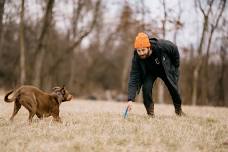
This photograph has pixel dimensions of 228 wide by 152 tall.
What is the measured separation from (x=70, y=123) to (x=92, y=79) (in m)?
47.6

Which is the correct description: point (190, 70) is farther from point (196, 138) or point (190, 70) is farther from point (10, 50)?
point (196, 138)

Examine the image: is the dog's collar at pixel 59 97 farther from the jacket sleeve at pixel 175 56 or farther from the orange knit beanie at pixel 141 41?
the jacket sleeve at pixel 175 56

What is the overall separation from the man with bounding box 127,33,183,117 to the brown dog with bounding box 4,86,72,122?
5.46 ft

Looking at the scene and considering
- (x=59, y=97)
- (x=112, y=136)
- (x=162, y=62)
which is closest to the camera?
(x=112, y=136)

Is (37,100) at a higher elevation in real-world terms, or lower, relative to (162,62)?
lower

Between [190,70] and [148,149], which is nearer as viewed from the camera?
[148,149]

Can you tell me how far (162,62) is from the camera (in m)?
12.4

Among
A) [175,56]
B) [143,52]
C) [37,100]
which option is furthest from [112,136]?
[175,56]

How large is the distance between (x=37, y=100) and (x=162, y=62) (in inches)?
121

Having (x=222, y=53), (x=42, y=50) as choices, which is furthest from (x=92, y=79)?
(x=42, y=50)

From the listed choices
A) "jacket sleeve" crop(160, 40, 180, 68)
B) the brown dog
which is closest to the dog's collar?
the brown dog

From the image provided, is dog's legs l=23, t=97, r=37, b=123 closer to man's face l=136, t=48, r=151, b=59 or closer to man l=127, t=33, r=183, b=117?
man l=127, t=33, r=183, b=117

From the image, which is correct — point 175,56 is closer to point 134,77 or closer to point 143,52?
point 134,77

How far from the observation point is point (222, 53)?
42.2m
